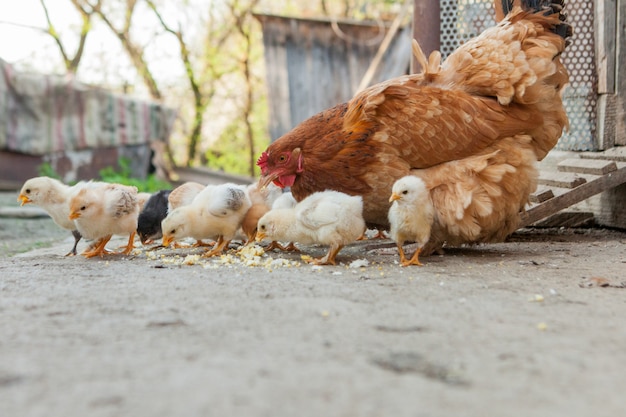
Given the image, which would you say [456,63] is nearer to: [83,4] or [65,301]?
[65,301]

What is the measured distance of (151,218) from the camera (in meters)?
4.93

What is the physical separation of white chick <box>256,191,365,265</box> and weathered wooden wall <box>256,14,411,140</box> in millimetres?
4845

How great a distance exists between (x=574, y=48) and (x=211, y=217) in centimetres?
383

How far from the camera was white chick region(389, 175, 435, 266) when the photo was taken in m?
3.79

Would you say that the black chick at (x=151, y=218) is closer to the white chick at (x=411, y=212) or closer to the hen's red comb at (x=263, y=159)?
the hen's red comb at (x=263, y=159)

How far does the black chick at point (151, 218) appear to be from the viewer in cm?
489

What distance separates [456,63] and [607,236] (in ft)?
7.58

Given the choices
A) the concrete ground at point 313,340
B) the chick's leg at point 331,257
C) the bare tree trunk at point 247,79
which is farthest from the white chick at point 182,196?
the bare tree trunk at point 247,79

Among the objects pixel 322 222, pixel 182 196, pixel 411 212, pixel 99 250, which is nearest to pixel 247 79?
pixel 182 196

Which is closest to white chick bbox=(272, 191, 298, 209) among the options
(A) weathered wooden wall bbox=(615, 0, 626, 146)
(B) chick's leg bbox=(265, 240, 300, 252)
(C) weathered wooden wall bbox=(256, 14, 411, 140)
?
(B) chick's leg bbox=(265, 240, 300, 252)

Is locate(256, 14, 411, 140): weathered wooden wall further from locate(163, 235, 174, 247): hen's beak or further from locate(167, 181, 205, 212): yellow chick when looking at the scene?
locate(163, 235, 174, 247): hen's beak

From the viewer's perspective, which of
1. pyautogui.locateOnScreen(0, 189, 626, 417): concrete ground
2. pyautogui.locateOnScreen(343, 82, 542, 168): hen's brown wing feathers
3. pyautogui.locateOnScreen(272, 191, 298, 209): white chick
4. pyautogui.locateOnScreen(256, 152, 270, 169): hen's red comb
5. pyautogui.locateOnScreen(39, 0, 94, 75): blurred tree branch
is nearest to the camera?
pyautogui.locateOnScreen(0, 189, 626, 417): concrete ground

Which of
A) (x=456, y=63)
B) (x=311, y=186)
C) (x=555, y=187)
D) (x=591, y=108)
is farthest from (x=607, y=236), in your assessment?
(x=311, y=186)

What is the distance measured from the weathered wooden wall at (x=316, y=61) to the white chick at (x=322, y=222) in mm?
4845
